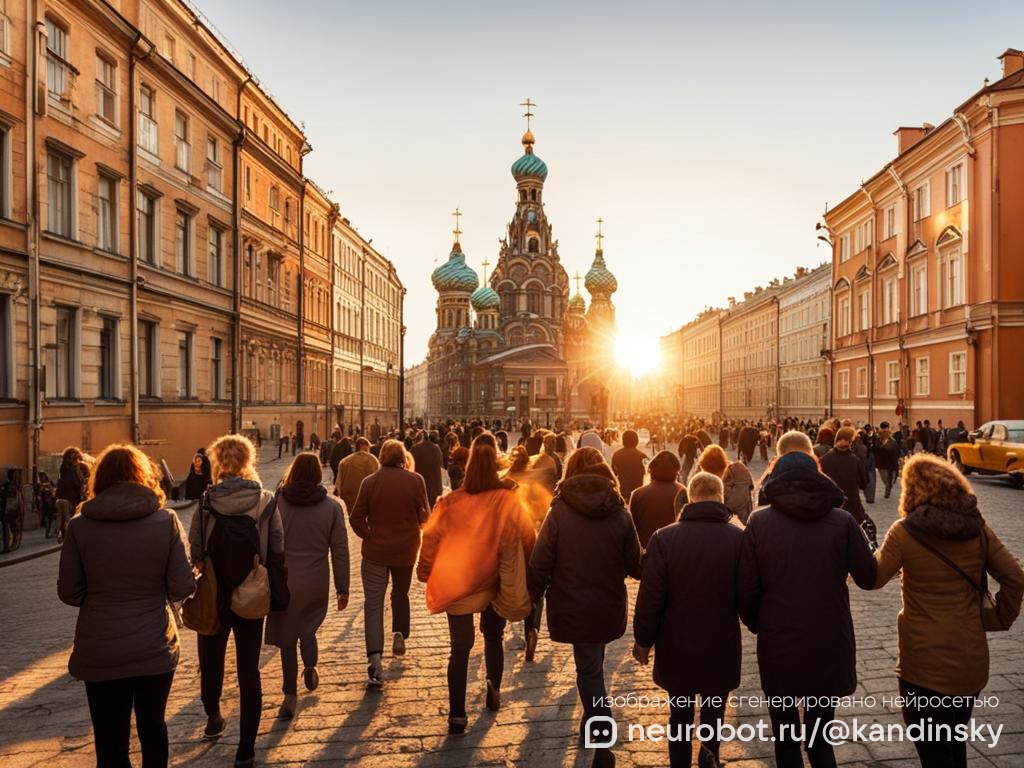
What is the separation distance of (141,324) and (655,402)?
105 m

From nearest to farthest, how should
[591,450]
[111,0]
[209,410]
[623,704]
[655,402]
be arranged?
1. [591,450]
2. [623,704]
3. [111,0]
4. [209,410]
5. [655,402]

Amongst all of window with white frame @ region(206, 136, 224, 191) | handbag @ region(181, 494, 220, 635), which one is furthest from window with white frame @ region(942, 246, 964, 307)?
handbag @ region(181, 494, 220, 635)

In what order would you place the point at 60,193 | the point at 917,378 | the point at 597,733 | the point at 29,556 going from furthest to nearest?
the point at 917,378
the point at 60,193
the point at 29,556
the point at 597,733

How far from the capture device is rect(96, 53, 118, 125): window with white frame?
19656 mm

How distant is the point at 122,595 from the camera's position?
15.4 feet

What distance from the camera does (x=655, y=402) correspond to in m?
123

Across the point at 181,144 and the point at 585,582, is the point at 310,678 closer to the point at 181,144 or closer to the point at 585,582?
the point at 585,582

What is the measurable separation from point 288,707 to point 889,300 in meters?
38.0

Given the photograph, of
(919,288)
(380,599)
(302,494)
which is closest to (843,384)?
(919,288)

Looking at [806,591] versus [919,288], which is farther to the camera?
[919,288]

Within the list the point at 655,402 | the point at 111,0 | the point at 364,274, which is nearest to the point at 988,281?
the point at 111,0

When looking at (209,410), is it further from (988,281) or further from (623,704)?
(988,281)

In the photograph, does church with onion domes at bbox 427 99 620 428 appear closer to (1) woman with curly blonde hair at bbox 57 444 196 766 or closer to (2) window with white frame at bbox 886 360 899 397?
(2) window with white frame at bbox 886 360 899 397

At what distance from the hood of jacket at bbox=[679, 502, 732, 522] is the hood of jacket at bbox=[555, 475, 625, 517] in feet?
1.88
